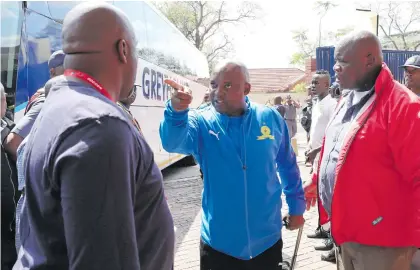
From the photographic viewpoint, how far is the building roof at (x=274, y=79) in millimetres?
41031

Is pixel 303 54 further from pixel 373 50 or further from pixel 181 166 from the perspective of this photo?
pixel 373 50

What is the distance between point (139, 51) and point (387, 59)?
797 centimetres

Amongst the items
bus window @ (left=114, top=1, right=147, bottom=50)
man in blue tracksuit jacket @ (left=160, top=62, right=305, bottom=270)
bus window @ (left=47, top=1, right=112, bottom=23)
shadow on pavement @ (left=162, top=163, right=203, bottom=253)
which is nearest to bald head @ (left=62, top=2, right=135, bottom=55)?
man in blue tracksuit jacket @ (left=160, top=62, right=305, bottom=270)

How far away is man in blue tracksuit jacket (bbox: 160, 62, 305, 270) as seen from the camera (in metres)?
2.63

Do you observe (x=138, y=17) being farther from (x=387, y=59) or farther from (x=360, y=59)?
(x=387, y=59)

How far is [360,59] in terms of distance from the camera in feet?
8.70

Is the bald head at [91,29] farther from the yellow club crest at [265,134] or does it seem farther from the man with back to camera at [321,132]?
the man with back to camera at [321,132]

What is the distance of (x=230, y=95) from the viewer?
9.07 ft

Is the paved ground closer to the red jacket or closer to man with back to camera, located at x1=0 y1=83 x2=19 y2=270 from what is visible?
the red jacket

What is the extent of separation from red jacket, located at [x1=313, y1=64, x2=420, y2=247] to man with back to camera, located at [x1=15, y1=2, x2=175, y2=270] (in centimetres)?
148

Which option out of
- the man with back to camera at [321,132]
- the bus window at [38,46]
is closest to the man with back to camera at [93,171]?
the man with back to camera at [321,132]

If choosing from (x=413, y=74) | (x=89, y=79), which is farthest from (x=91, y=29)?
(x=413, y=74)

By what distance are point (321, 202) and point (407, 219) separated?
1.98ft

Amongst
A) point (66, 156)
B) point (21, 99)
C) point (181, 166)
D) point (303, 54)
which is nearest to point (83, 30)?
point (66, 156)
